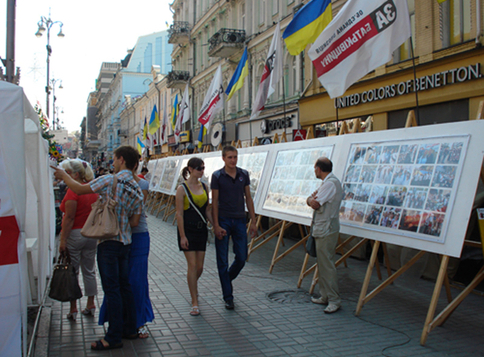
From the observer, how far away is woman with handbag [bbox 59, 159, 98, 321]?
532 centimetres

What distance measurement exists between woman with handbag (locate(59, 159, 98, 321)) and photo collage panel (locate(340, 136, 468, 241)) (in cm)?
328

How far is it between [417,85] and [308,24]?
503 centimetres

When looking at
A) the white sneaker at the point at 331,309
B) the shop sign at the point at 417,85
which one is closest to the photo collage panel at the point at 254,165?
the shop sign at the point at 417,85

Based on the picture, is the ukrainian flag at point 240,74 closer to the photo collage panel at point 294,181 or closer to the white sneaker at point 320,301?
the photo collage panel at point 294,181

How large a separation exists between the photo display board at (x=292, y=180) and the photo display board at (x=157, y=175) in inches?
404

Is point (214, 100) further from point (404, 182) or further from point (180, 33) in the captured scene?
point (180, 33)

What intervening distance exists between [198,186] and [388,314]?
2766 mm

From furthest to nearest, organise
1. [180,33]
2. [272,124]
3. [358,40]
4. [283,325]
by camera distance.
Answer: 1. [180,33]
2. [272,124]
3. [358,40]
4. [283,325]

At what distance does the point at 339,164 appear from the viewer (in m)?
6.71

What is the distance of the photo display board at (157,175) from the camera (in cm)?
1879

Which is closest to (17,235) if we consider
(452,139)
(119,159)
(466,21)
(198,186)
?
(119,159)

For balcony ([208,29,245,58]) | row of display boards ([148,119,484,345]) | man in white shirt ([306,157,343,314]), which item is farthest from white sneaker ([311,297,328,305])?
balcony ([208,29,245,58])

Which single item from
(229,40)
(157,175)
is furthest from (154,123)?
(157,175)

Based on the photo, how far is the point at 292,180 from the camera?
7.94 meters
